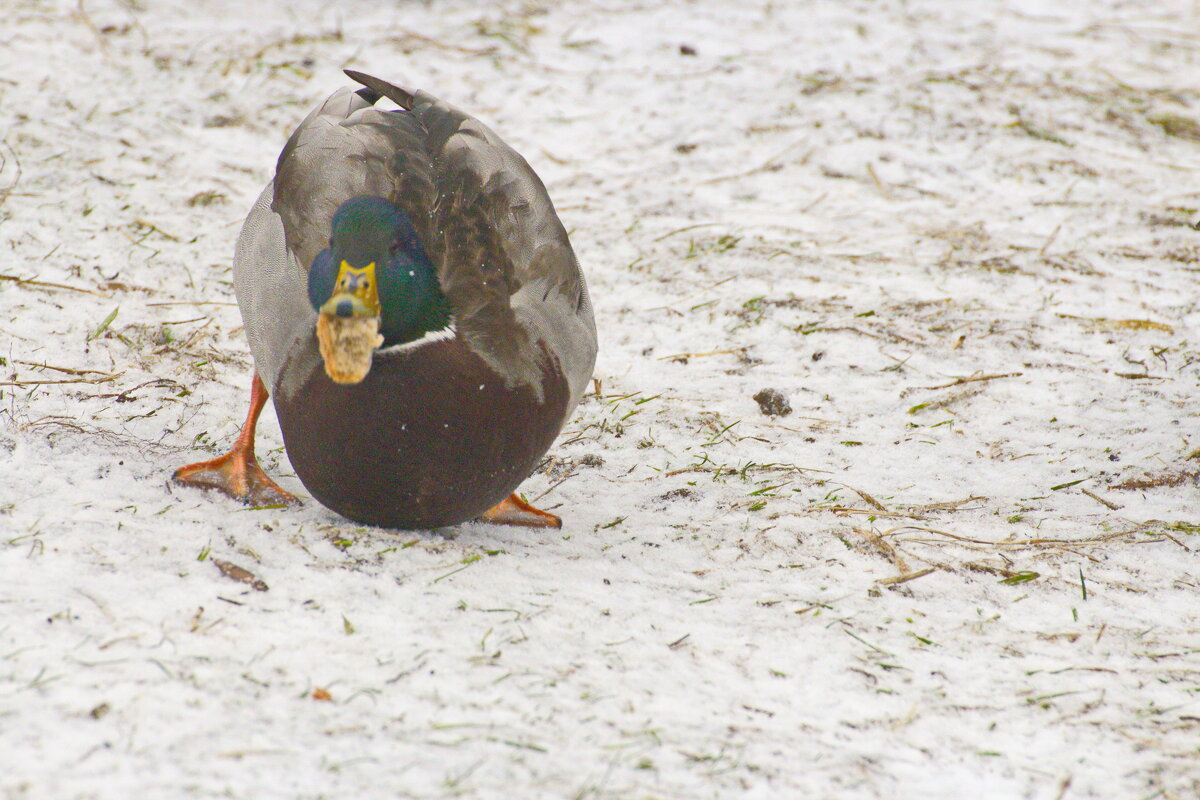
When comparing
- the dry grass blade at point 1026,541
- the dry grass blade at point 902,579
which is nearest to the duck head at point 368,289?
the dry grass blade at point 902,579

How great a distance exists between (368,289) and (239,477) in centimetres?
86

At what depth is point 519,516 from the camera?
10.1ft

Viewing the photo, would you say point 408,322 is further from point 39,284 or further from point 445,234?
point 39,284

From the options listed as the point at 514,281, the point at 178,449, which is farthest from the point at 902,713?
the point at 178,449

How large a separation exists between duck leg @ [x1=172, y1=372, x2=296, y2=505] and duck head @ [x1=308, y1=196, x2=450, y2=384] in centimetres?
60

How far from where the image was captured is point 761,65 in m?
6.89

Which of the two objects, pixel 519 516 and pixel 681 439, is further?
pixel 681 439

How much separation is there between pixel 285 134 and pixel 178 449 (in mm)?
3021

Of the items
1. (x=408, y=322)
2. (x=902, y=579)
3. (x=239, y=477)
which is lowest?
(x=902, y=579)

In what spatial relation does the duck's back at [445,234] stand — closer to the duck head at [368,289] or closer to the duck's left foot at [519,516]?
the duck head at [368,289]

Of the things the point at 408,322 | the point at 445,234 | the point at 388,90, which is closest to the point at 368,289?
the point at 408,322

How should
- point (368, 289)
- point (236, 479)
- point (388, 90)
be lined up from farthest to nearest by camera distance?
point (388, 90) → point (236, 479) → point (368, 289)

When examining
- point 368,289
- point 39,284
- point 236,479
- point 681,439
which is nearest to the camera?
point 368,289

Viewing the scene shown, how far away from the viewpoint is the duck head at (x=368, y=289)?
2.34 m
